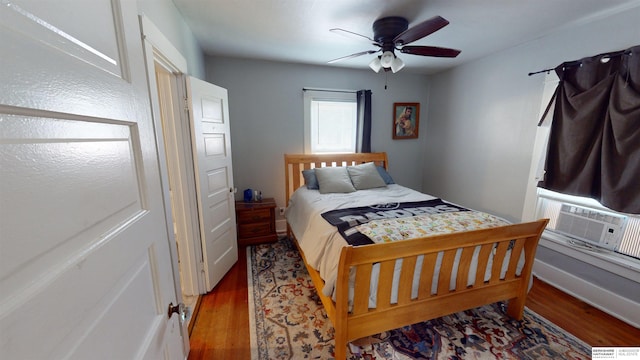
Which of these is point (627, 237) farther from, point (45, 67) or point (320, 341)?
point (45, 67)

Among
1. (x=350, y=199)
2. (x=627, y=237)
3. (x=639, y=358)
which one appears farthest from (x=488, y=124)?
(x=639, y=358)

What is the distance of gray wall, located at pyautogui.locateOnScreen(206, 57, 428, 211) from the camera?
3.18m

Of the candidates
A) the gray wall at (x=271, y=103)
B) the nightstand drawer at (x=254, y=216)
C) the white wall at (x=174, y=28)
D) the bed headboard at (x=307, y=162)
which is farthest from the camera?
the bed headboard at (x=307, y=162)

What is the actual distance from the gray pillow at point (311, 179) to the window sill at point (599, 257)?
7.99ft

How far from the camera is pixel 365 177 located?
3.13 meters

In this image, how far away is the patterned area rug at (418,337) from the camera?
1.62m

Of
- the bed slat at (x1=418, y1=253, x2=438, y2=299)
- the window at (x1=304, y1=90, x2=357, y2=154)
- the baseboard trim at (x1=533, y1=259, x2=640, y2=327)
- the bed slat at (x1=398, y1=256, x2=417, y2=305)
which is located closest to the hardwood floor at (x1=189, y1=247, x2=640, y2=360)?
the baseboard trim at (x1=533, y1=259, x2=640, y2=327)

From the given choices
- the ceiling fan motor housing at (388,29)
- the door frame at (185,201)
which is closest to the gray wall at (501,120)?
the ceiling fan motor housing at (388,29)

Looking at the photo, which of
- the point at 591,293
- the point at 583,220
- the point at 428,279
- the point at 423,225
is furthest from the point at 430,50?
the point at 591,293

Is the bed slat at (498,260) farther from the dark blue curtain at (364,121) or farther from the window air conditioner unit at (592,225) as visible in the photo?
the dark blue curtain at (364,121)

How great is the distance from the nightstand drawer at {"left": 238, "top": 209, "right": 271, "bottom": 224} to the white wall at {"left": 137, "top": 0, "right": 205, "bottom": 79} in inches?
65.0

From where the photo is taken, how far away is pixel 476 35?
94.0 inches

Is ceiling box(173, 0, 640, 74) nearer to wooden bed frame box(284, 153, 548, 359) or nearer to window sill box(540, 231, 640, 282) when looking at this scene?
wooden bed frame box(284, 153, 548, 359)

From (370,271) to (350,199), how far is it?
1232 millimetres
